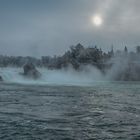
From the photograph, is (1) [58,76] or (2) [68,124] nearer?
(2) [68,124]

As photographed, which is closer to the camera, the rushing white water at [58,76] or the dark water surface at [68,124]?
the dark water surface at [68,124]

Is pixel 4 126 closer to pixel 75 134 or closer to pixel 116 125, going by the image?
pixel 75 134

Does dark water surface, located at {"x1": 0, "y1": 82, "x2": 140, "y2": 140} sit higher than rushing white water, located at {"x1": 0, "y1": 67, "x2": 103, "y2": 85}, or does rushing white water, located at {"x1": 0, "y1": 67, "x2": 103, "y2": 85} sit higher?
rushing white water, located at {"x1": 0, "y1": 67, "x2": 103, "y2": 85}

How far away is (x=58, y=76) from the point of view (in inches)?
5472

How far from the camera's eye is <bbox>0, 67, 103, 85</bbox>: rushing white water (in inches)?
4633

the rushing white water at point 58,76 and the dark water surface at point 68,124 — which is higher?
the rushing white water at point 58,76

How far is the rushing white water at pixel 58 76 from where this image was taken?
117688mm

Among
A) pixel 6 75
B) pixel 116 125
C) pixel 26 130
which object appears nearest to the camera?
pixel 26 130

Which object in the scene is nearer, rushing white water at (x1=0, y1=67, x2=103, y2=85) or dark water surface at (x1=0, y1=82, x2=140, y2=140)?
dark water surface at (x1=0, y1=82, x2=140, y2=140)

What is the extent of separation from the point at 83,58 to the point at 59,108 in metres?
141

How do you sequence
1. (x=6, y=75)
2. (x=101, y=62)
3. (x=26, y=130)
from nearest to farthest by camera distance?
1. (x=26, y=130)
2. (x=6, y=75)
3. (x=101, y=62)

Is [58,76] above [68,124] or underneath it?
above

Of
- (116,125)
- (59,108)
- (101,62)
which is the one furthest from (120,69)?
(116,125)

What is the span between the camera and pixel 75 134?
92.0 ft
